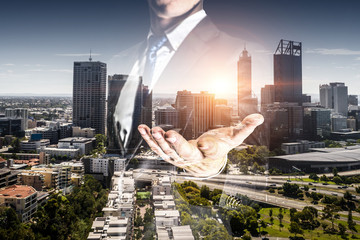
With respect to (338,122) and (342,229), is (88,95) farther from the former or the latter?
(342,229)

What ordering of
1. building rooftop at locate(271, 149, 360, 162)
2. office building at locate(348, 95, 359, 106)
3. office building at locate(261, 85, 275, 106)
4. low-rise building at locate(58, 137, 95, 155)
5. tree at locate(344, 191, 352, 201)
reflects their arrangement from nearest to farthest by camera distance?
1. office building at locate(261, 85, 275, 106)
2. tree at locate(344, 191, 352, 201)
3. building rooftop at locate(271, 149, 360, 162)
4. low-rise building at locate(58, 137, 95, 155)
5. office building at locate(348, 95, 359, 106)

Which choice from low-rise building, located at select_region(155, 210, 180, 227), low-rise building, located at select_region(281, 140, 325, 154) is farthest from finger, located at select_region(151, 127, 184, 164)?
low-rise building, located at select_region(281, 140, 325, 154)

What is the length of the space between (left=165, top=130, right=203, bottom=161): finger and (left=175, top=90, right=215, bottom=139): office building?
0.71ft

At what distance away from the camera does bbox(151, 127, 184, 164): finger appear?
17.3 inches

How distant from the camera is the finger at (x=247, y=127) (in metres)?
0.50

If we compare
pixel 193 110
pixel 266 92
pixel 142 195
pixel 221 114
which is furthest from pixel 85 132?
pixel 221 114

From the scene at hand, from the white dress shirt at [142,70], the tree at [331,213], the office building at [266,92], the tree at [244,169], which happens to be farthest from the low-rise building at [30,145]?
the white dress shirt at [142,70]

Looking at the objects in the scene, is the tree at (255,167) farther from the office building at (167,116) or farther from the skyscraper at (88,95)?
the skyscraper at (88,95)

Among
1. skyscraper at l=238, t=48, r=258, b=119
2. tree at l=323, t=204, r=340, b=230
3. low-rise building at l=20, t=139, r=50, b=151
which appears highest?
skyscraper at l=238, t=48, r=258, b=119

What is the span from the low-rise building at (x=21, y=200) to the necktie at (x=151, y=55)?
15.7 feet

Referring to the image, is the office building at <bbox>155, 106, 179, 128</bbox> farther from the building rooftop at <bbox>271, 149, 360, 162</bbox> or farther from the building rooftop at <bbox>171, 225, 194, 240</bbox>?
the building rooftop at <bbox>271, 149, 360, 162</bbox>

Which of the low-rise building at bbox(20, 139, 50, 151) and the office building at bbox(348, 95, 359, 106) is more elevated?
the office building at bbox(348, 95, 359, 106)

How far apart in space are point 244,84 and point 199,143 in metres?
0.71

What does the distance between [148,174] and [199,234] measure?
323 centimetres
